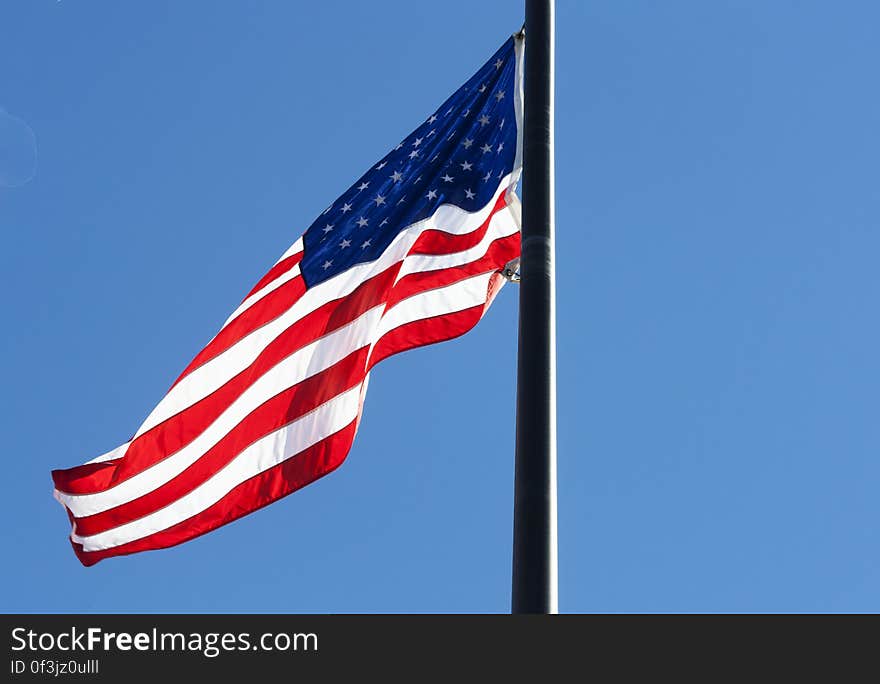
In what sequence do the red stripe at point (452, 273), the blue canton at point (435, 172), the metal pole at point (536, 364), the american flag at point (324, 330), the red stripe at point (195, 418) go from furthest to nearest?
the red stripe at point (195, 418) → the blue canton at point (435, 172) → the red stripe at point (452, 273) → the american flag at point (324, 330) → the metal pole at point (536, 364)

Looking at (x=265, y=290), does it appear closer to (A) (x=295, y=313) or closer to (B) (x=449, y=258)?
(A) (x=295, y=313)

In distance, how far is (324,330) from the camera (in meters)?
13.2

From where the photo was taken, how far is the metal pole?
795 cm

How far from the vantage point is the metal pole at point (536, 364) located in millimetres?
7949

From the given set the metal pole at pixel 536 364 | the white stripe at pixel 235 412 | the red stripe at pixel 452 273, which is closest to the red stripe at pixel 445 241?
the red stripe at pixel 452 273

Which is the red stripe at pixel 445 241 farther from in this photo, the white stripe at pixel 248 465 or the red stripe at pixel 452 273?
the white stripe at pixel 248 465

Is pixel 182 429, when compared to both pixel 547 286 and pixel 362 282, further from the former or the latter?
pixel 547 286

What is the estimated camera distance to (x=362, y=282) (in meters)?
13.1

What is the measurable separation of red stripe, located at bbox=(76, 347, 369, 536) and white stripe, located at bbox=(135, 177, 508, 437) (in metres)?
0.70

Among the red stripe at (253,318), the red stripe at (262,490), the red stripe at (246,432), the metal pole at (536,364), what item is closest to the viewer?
the metal pole at (536,364)

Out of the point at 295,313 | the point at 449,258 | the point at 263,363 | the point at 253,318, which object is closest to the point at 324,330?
the point at 295,313

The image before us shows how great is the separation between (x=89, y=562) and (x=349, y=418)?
11.2 ft
